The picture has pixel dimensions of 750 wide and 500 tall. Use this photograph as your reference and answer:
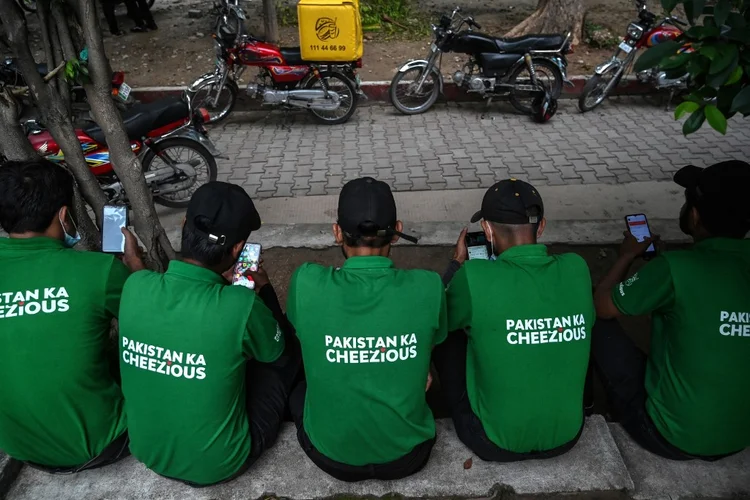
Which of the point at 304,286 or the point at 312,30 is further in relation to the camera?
the point at 312,30

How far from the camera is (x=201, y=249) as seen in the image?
211 cm

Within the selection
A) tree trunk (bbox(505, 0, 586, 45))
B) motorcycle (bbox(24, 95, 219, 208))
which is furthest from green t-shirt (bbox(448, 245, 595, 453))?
tree trunk (bbox(505, 0, 586, 45))

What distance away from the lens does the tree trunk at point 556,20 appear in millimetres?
8586

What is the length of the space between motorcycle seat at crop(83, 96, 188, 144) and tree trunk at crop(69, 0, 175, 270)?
1816mm

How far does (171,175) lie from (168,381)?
3.45 m

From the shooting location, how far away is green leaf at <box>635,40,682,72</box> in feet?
5.41

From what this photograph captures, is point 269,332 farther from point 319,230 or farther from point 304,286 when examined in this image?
point 319,230

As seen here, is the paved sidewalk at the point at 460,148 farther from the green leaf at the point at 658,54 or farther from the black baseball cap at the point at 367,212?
the green leaf at the point at 658,54

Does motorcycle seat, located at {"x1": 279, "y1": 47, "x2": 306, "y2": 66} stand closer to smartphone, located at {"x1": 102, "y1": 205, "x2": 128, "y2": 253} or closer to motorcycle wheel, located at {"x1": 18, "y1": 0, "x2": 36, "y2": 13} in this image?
motorcycle wheel, located at {"x1": 18, "y1": 0, "x2": 36, "y2": 13}

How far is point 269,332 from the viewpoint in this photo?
82.4 inches

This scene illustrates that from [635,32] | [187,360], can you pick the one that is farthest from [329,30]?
[187,360]

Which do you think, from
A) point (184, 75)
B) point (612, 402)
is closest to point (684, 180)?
point (612, 402)

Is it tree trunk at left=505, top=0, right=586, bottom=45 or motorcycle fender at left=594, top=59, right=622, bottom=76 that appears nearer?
motorcycle fender at left=594, top=59, right=622, bottom=76

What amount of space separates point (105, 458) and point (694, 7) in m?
2.62
